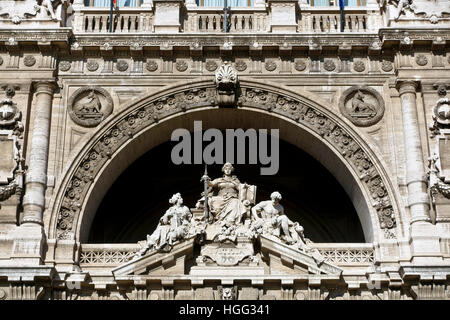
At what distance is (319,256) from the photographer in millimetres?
17750

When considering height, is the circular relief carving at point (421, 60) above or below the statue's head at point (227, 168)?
above

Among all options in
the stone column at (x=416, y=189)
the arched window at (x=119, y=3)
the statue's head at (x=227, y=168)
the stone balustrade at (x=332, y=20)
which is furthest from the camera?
the arched window at (x=119, y=3)

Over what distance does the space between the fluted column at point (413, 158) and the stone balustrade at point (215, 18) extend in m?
2.12

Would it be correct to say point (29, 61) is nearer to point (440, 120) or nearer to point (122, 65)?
point (122, 65)

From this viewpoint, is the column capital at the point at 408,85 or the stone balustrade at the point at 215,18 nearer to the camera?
the column capital at the point at 408,85

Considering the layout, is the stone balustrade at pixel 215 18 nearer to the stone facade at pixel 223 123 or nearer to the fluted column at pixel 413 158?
the stone facade at pixel 223 123

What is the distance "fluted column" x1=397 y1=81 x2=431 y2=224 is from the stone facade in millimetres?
31

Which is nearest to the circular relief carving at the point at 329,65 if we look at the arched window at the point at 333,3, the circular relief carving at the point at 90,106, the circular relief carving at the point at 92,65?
the arched window at the point at 333,3

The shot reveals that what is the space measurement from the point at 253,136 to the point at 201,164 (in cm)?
268

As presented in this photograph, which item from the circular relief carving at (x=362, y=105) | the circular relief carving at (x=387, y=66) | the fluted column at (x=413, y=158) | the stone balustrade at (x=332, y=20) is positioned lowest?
the fluted column at (x=413, y=158)

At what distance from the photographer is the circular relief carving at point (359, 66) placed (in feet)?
64.6

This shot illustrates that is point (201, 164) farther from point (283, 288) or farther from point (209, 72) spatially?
point (283, 288)
